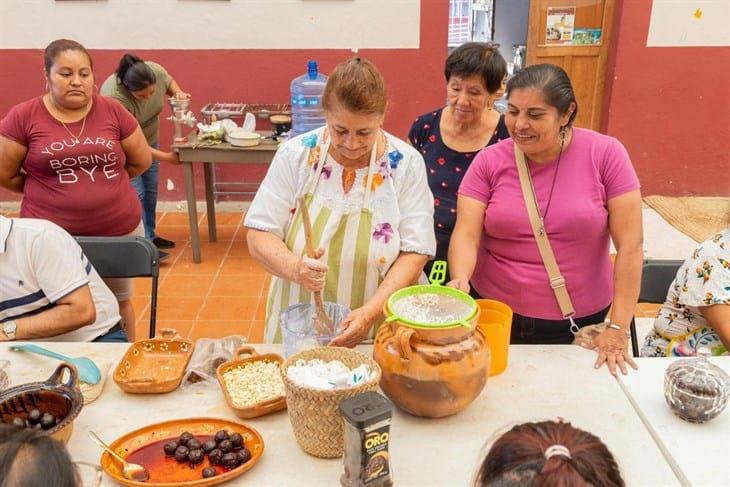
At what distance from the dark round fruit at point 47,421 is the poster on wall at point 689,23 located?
18.2 ft

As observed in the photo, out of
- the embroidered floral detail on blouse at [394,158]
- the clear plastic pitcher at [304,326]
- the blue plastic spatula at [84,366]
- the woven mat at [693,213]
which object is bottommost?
the woven mat at [693,213]

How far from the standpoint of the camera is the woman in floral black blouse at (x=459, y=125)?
8.28 feet

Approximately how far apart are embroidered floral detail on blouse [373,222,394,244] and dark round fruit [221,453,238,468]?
0.80 metres

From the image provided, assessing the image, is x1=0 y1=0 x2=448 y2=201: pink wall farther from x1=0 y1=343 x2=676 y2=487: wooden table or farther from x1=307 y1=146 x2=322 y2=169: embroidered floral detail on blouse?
x1=0 y1=343 x2=676 y2=487: wooden table

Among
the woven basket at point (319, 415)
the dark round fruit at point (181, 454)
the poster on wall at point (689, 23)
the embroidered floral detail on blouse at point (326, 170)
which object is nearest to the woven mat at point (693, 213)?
the poster on wall at point (689, 23)

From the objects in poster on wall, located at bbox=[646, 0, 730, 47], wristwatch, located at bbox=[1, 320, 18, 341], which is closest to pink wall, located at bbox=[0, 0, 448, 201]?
poster on wall, located at bbox=[646, 0, 730, 47]

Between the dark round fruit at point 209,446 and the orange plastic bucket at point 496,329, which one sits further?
the orange plastic bucket at point 496,329

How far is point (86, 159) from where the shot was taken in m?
2.99

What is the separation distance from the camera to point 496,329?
71.3 inches

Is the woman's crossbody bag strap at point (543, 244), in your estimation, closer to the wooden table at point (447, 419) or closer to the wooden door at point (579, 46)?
the wooden table at point (447, 419)

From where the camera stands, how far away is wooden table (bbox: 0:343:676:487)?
148cm

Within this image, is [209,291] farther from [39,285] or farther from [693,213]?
[693,213]

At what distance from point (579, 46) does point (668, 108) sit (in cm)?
96

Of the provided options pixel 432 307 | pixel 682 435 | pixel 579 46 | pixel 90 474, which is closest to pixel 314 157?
pixel 432 307
